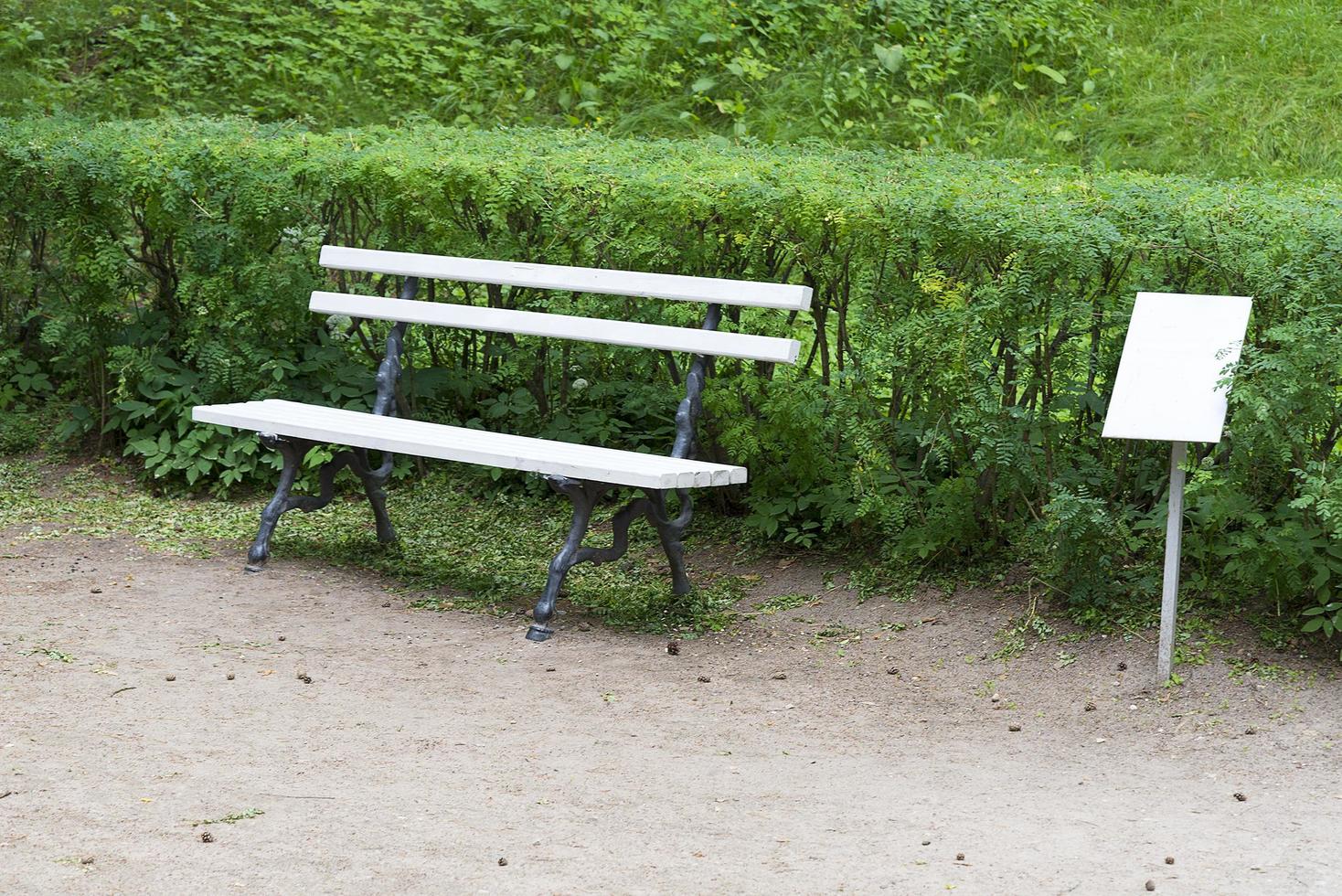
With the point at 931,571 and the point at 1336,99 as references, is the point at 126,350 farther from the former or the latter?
the point at 1336,99

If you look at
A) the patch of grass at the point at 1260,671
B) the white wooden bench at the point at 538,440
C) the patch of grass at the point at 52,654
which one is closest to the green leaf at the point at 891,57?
the white wooden bench at the point at 538,440

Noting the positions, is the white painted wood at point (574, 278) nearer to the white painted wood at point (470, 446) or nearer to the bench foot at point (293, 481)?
the white painted wood at point (470, 446)

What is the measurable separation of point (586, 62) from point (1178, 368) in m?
7.36

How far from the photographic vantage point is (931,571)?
5.12 m

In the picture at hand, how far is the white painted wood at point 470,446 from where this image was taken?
458 cm

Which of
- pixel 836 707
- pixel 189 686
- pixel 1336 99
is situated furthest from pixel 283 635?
pixel 1336 99

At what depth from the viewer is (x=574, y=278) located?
530 cm

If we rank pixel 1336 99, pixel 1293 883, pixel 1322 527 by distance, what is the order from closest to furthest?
pixel 1293 883
pixel 1322 527
pixel 1336 99

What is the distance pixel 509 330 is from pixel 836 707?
203 cm

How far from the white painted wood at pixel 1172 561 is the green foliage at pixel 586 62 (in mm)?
5452

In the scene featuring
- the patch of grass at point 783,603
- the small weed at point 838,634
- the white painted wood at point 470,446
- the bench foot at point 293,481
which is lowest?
the small weed at point 838,634

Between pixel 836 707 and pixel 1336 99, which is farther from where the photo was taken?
pixel 1336 99

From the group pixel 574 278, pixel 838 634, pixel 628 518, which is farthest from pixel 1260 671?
pixel 574 278

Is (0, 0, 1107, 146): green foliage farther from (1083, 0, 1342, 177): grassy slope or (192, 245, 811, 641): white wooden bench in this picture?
(192, 245, 811, 641): white wooden bench
